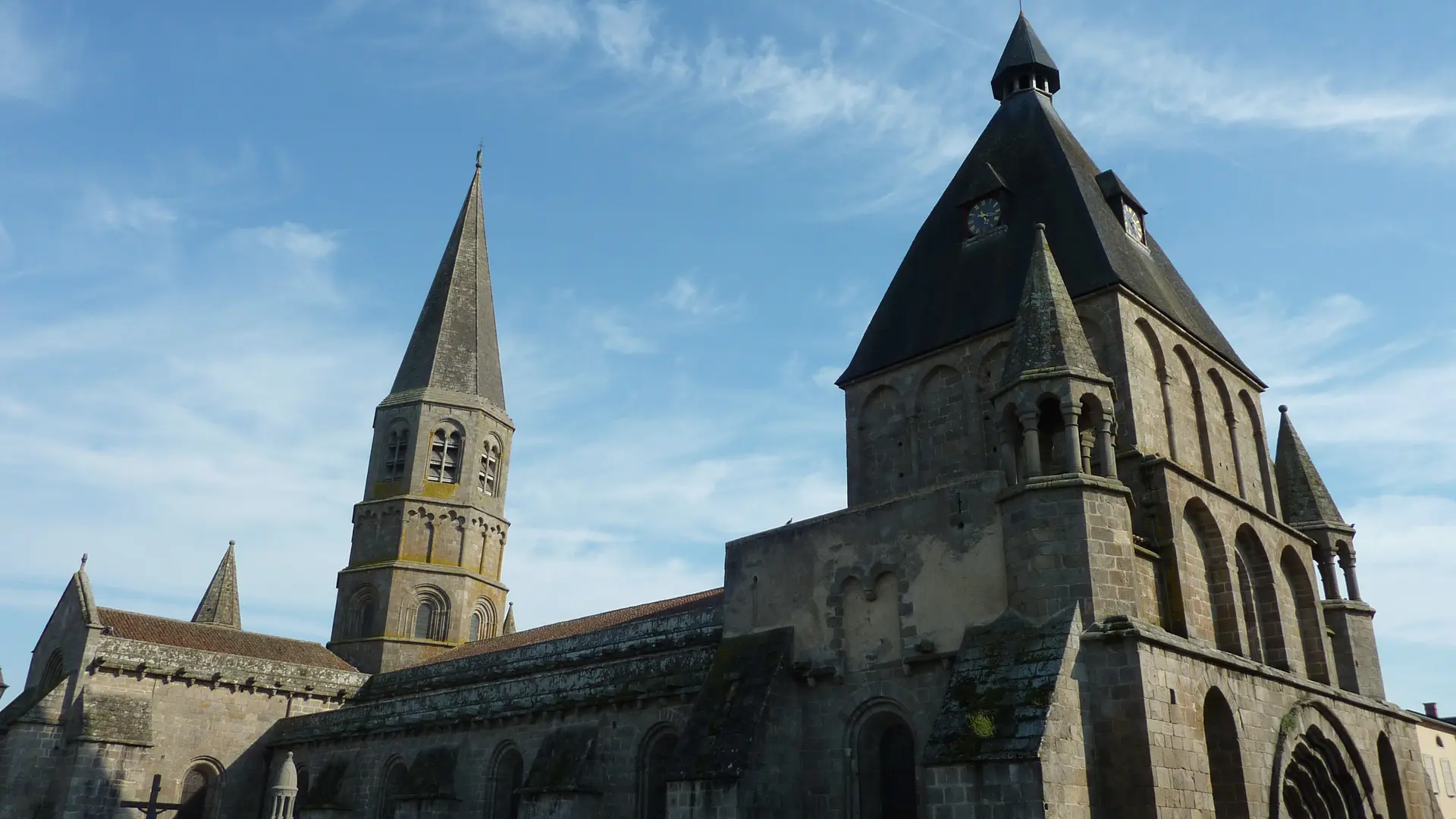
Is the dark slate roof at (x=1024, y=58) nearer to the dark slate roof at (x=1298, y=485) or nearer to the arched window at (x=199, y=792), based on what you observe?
the dark slate roof at (x=1298, y=485)

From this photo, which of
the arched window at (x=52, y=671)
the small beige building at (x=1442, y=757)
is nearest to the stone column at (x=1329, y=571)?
the small beige building at (x=1442, y=757)

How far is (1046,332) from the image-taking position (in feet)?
62.8

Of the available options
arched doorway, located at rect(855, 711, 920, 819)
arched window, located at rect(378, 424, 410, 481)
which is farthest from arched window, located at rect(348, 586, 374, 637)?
arched doorway, located at rect(855, 711, 920, 819)

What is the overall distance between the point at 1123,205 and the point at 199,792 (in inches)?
1257

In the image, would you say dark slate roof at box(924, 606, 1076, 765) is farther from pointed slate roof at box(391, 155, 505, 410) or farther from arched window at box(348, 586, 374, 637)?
pointed slate roof at box(391, 155, 505, 410)

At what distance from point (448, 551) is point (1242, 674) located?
30706mm

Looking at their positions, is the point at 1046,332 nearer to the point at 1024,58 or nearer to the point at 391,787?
the point at 1024,58

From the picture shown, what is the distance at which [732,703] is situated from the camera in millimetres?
20109

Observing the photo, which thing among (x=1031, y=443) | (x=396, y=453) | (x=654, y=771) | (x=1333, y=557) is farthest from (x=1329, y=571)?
(x=396, y=453)

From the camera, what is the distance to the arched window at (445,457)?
4288 centimetres

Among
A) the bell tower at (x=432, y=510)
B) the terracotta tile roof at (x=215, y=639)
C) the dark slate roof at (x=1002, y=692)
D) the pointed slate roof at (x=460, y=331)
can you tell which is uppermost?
the pointed slate roof at (x=460, y=331)

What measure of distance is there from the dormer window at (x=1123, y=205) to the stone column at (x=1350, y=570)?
885 cm

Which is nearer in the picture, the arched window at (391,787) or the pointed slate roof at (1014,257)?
the pointed slate roof at (1014,257)

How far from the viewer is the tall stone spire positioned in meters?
46.9
